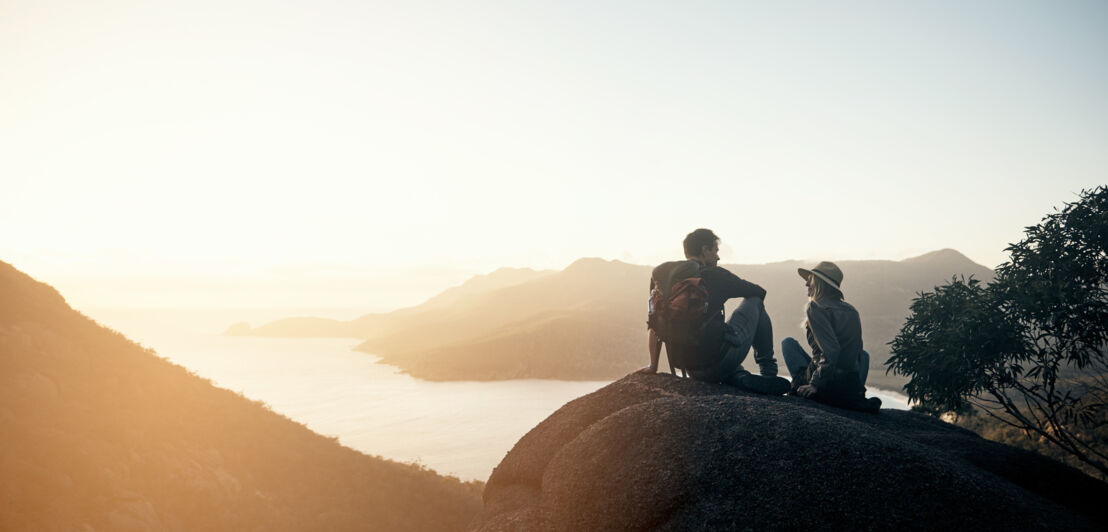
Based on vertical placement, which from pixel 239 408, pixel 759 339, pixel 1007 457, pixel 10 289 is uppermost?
pixel 10 289

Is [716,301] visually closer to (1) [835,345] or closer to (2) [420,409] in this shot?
(1) [835,345]

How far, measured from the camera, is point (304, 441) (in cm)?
3189

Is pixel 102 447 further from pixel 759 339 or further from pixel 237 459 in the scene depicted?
pixel 759 339

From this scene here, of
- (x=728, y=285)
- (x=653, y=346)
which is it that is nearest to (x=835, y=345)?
(x=728, y=285)

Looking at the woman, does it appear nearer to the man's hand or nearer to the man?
the man's hand

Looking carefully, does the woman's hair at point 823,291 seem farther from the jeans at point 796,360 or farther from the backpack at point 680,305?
the backpack at point 680,305

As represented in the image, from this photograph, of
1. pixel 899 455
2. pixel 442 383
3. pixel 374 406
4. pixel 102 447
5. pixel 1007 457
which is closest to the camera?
pixel 899 455

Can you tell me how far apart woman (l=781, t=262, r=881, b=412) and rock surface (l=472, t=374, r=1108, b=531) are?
413mm

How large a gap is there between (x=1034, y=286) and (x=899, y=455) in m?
11.8

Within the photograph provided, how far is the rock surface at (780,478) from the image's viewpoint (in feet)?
21.0

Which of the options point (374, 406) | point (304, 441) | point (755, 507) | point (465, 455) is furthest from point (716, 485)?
point (374, 406)

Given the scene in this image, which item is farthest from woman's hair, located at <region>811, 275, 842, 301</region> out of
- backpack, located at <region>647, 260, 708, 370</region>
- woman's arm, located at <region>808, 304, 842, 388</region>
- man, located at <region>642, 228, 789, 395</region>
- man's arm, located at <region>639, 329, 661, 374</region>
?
man's arm, located at <region>639, 329, 661, 374</region>

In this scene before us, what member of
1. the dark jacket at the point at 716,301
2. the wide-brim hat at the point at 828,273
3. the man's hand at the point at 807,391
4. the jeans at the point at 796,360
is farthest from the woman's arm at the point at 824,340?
the dark jacket at the point at 716,301

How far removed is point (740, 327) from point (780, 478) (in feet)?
12.8
